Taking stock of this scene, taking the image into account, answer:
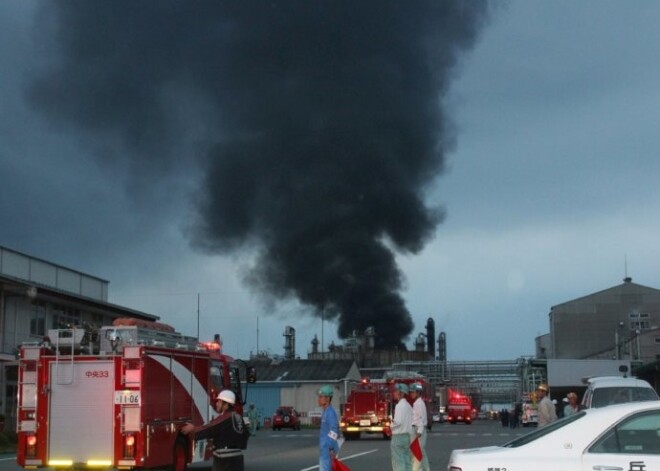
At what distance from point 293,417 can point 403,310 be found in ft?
76.4

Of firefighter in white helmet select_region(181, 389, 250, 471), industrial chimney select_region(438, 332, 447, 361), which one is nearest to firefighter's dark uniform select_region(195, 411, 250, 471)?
firefighter in white helmet select_region(181, 389, 250, 471)

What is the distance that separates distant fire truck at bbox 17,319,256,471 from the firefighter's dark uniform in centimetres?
641

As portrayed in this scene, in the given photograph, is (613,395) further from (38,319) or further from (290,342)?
(290,342)

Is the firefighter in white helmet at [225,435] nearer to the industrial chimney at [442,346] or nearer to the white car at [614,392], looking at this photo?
the white car at [614,392]

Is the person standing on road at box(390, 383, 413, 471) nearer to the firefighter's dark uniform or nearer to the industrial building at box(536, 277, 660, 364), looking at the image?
the firefighter's dark uniform

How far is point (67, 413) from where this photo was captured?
1599cm

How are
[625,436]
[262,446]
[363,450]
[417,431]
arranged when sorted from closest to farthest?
1. [625,436]
2. [417,431]
3. [363,450]
4. [262,446]

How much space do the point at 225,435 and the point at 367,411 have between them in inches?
1182

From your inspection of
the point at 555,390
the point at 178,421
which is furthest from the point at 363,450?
the point at 555,390

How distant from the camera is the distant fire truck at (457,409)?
64.2 metres

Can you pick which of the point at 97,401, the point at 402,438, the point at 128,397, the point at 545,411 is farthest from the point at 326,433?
the point at 97,401

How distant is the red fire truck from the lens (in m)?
38.6

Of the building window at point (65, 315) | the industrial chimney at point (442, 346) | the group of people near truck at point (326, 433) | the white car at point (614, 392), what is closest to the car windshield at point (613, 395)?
the white car at point (614, 392)

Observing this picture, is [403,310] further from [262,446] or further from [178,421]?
[178,421]
